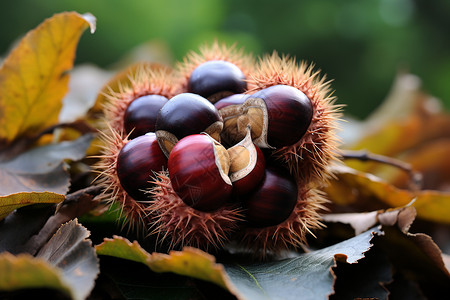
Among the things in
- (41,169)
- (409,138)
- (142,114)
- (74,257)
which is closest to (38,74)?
(41,169)

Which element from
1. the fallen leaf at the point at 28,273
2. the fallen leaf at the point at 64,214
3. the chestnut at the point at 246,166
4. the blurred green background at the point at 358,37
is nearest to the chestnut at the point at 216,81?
the chestnut at the point at 246,166

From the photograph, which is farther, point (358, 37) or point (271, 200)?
point (358, 37)

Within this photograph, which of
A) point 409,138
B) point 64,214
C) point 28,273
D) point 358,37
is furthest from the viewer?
point 358,37

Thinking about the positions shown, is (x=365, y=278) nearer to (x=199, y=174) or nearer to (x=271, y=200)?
(x=271, y=200)

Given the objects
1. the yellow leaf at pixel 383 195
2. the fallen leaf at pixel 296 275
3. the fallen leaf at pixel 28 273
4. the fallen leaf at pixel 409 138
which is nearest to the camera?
the fallen leaf at pixel 28 273

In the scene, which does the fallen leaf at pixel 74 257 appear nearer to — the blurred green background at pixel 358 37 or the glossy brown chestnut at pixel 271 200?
the glossy brown chestnut at pixel 271 200

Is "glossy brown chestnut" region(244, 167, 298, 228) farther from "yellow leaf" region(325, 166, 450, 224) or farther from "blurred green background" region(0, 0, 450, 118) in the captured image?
"blurred green background" region(0, 0, 450, 118)
